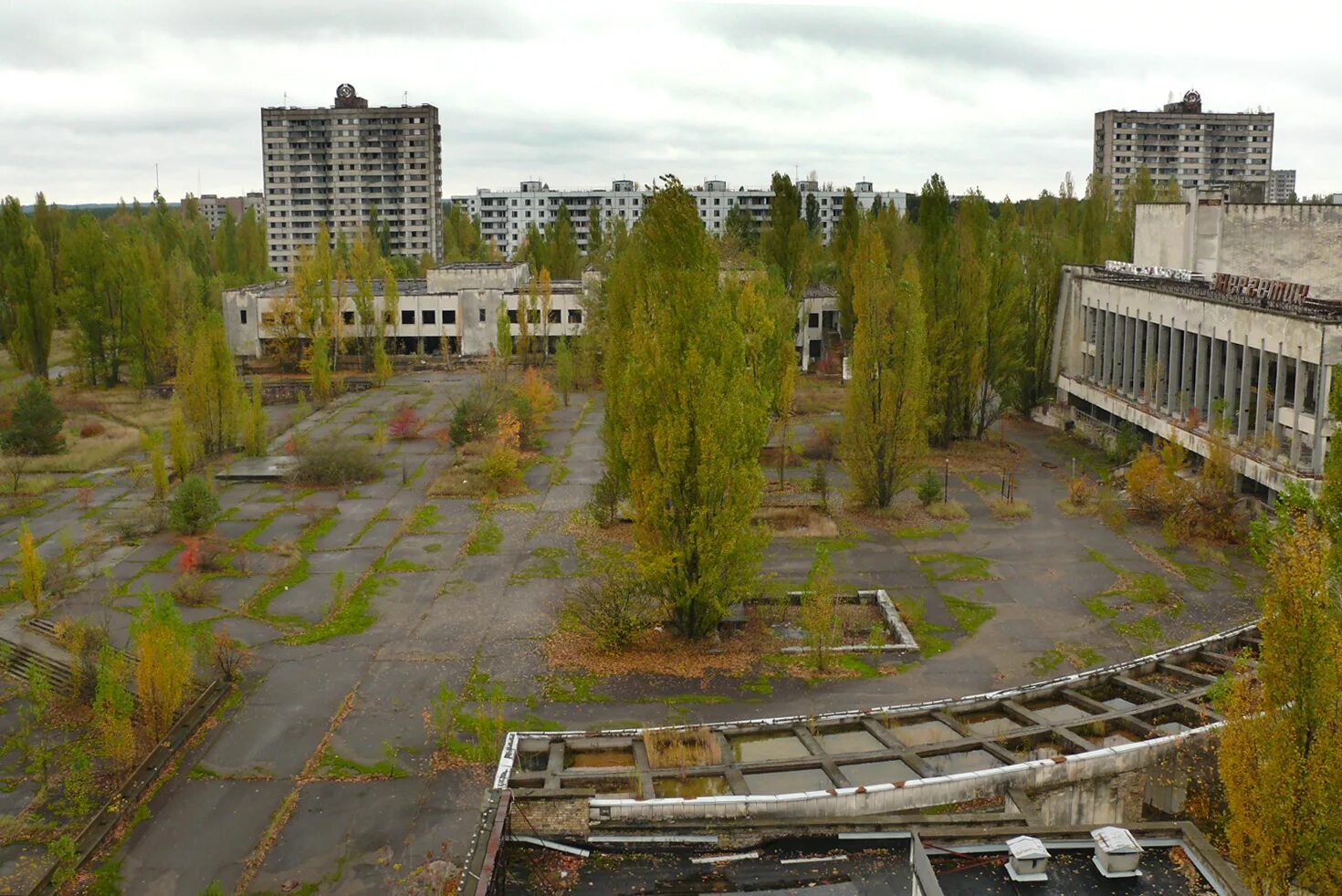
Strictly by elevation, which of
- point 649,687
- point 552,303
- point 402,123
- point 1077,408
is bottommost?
point 649,687

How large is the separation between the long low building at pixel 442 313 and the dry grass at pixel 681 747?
161 ft

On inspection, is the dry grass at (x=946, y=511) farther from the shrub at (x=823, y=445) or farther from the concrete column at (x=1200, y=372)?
the concrete column at (x=1200, y=372)

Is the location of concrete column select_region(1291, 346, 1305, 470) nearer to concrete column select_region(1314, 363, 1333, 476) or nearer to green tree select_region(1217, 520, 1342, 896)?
concrete column select_region(1314, 363, 1333, 476)

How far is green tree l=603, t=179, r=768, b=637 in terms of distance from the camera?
22.0 m

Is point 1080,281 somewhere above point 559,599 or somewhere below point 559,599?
above

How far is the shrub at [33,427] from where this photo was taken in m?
41.7

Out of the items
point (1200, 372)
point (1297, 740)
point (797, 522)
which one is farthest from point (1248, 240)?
point (1297, 740)

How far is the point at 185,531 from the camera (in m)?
31.5

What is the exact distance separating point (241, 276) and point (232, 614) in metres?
67.8

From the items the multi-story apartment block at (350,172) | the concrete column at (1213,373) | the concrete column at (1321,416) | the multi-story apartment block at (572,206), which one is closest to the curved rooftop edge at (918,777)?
the concrete column at (1321,416)

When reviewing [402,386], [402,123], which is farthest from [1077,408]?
[402,123]

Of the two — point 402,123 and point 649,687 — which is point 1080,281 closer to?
point 649,687

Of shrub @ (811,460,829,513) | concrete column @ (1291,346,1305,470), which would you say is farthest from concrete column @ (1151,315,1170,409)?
shrub @ (811,460,829,513)

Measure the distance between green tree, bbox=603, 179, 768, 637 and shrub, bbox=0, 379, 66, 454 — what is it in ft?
95.5
